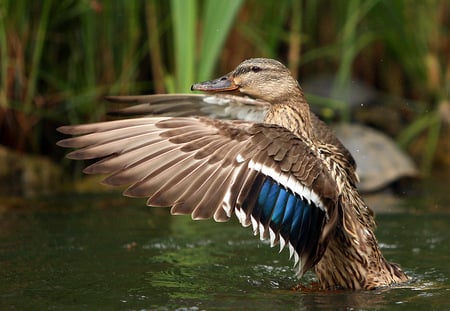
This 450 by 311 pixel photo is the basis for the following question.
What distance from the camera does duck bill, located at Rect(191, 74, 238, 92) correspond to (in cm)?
538

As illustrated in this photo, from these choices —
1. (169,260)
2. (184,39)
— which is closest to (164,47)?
(184,39)

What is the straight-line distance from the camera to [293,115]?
213 inches

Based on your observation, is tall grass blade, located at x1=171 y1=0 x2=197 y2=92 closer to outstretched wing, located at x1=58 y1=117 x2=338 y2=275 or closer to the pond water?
the pond water

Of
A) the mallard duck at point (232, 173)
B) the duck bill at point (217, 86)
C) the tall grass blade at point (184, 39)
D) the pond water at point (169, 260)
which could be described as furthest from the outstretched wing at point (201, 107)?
the tall grass blade at point (184, 39)

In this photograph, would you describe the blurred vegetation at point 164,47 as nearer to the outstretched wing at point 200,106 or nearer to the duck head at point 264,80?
the outstretched wing at point 200,106

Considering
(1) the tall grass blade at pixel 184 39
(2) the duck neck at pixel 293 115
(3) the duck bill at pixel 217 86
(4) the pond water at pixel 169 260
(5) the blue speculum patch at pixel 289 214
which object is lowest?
(4) the pond water at pixel 169 260

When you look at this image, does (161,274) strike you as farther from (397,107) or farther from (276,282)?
(397,107)

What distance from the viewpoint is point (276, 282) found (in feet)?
17.5

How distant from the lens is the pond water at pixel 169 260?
15.6 feet

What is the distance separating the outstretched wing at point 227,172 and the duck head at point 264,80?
635mm

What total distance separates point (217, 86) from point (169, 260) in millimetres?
1156

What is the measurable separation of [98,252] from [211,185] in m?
1.64

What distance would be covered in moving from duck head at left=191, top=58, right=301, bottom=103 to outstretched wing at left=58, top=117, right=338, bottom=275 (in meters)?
0.64

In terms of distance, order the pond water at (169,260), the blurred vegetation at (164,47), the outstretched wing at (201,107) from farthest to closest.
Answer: the blurred vegetation at (164,47)
the outstretched wing at (201,107)
the pond water at (169,260)
